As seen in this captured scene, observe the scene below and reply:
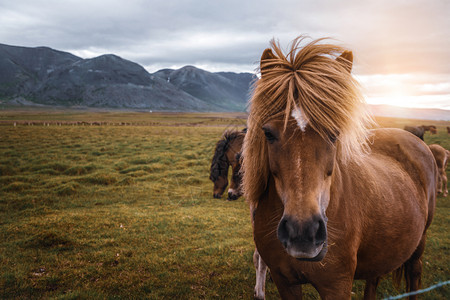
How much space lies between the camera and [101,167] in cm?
1466

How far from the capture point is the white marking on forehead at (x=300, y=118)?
69.0 inches

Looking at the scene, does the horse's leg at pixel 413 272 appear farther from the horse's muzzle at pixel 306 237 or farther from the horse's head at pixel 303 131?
the horse's muzzle at pixel 306 237

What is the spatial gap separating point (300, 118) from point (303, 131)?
10cm

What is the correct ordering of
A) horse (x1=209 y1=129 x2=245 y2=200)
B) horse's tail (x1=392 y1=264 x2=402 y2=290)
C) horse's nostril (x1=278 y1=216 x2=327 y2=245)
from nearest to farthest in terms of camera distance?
1. horse's nostril (x1=278 y1=216 x2=327 y2=245)
2. horse's tail (x1=392 y1=264 x2=402 y2=290)
3. horse (x1=209 y1=129 x2=245 y2=200)

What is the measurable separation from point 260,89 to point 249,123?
0.32 meters

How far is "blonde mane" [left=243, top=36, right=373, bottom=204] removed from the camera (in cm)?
184

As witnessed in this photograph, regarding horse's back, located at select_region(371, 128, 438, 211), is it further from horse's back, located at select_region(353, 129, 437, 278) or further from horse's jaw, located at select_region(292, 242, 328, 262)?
horse's jaw, located at select_region(292, 242, 328, 262)

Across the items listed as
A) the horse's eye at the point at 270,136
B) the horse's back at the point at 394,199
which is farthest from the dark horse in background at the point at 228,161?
the horse's eye at the point at 270,136

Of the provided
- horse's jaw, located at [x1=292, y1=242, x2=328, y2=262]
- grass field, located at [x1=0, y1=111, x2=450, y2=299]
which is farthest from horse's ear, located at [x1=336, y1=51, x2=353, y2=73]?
horse's jaw, located at [x1=292, y1=242, x2=328, y2=262]

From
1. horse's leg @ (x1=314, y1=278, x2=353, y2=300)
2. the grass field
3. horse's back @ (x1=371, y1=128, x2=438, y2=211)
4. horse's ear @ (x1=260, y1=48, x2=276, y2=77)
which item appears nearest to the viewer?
horse's leg @ (x1=314, y1=278, x2=353, y2=300)

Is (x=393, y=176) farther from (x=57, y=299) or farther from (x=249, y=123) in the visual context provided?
(x=57, y=299)

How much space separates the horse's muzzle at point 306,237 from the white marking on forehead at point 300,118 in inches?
25.1

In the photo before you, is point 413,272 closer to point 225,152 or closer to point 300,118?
point 300,118

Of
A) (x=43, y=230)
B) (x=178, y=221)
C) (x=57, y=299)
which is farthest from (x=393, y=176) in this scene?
(x=43, y=230)
